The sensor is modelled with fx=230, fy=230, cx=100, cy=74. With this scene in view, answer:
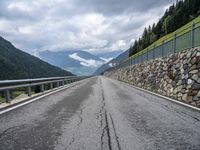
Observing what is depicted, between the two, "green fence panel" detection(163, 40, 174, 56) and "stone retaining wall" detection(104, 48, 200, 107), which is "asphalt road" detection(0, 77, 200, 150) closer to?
"stone retaining wall" detection(104, 48, 200, 107)

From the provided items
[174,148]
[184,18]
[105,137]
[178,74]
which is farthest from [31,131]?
[184,18]

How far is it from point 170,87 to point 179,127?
7.90 metres

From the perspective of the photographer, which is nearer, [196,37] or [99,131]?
[99,131]

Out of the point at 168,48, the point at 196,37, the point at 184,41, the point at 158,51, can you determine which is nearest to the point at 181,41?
the point at 184,41

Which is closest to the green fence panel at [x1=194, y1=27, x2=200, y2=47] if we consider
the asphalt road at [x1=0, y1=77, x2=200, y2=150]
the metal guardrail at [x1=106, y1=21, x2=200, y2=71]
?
the metal guardrail at [x1=106, y1=21, x2=200, y2=71]

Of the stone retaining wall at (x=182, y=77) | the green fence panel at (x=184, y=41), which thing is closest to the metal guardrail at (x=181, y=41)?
the green fence panel at (x=184, y=41)

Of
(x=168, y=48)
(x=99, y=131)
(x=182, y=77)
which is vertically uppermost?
(x=168, y=48)

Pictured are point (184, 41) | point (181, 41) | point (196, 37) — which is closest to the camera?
point (196, 37)

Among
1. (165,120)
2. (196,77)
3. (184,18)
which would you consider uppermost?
(184,18)

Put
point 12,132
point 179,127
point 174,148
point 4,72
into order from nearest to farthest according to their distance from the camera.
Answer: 1. point 174,148
2. point 12,132
3. point 179,127
4. point 4,72

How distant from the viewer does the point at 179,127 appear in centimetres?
565

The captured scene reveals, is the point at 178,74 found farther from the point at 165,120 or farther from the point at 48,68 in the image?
the point at 48,68

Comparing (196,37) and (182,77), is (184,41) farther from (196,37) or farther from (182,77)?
(182,77)

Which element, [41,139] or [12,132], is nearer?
[41,139]
